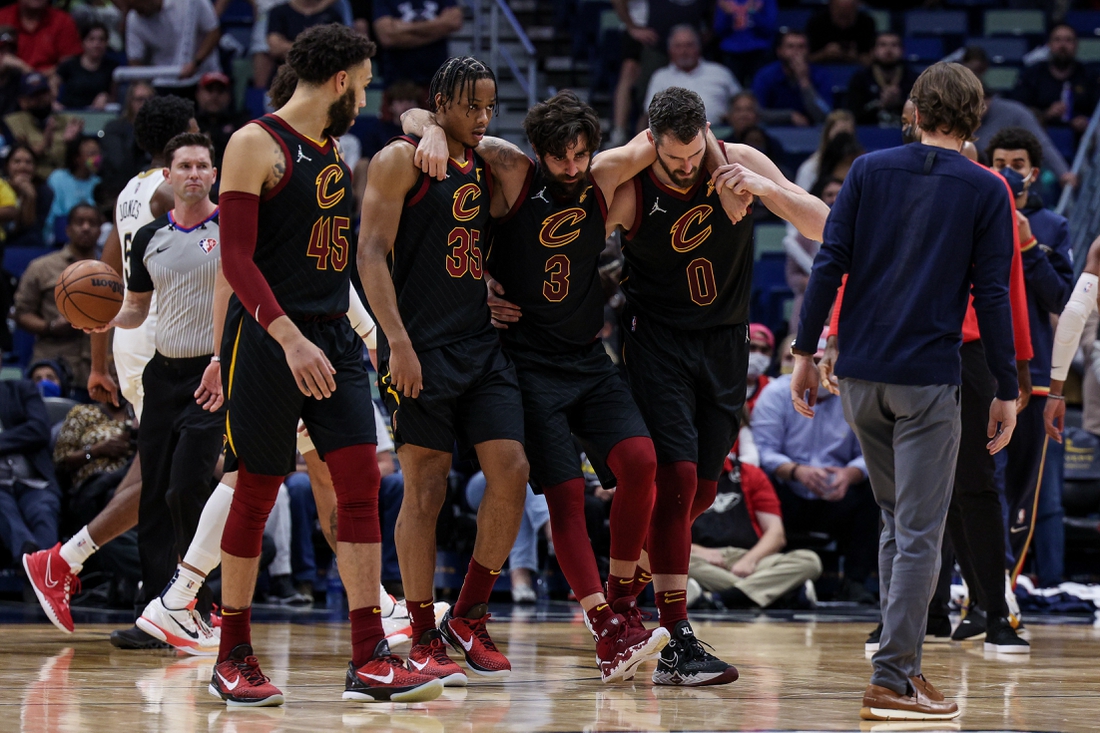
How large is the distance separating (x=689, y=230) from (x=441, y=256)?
90 centimetres

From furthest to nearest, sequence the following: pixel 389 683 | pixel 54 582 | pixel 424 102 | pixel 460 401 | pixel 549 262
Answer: pixel 424 102
pixel 54 582
pixel 549 262
pixel 460 401
pixel 389 683

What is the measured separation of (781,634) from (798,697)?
7.42ft

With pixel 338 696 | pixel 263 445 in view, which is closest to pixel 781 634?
pixel 338 696

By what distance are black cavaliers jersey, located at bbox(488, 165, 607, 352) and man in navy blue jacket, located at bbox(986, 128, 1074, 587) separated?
2339mm

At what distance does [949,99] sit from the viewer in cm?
390

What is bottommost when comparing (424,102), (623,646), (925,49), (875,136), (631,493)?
(623,646)

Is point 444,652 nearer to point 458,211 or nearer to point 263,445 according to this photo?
point 263,445

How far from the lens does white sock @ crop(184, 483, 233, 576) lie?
5.20 metres

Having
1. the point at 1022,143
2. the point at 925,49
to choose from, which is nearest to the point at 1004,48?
the point at 925,49

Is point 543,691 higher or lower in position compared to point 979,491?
lower

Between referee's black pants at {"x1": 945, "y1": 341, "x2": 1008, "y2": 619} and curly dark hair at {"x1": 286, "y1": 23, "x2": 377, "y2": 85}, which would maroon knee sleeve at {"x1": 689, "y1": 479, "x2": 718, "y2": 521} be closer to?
referee's black pants at {"x1": 945, "y1": 341, "x2": 1008, "y2": 619}

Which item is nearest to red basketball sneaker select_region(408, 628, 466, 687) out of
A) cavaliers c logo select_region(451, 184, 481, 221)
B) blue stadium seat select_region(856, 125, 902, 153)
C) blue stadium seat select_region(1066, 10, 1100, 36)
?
cavaliers c logo select_region(451, 184, 481, 221)

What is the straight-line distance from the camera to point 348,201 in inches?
167

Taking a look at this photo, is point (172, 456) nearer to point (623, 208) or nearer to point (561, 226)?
point (561, 226)
